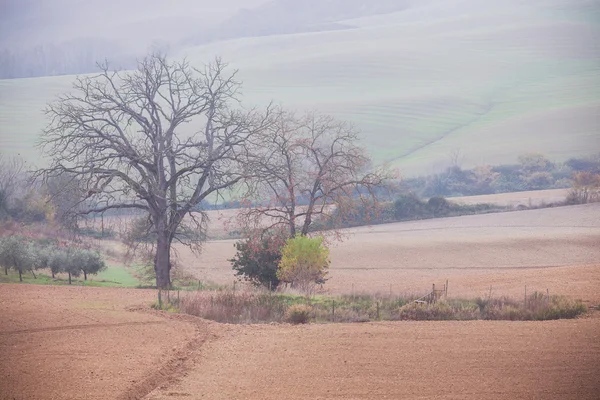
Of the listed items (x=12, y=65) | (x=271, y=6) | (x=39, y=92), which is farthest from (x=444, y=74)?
(x=12, y=65)

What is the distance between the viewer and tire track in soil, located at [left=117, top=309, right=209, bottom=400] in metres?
11.3

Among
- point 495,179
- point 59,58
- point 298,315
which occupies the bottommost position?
point 298,315

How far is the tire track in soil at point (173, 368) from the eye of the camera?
37.2 feet

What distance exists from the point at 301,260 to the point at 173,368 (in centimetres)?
1078

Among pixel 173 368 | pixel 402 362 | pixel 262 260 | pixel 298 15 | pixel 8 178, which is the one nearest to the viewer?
pixel 173 368

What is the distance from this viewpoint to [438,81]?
81.0 meters

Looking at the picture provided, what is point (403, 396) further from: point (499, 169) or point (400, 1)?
point (400, 1)

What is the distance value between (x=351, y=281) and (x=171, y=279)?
7841mm

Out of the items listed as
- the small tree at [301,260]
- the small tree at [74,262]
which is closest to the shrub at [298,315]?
the small tree at [301,260]

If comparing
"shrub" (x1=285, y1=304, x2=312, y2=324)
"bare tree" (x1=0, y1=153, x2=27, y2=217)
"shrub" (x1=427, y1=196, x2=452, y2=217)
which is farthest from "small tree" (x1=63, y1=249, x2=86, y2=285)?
"shrub" (x1=427, y1=196, x2=452, y2=217)

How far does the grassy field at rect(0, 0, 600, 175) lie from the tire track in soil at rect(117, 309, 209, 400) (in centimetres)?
1983

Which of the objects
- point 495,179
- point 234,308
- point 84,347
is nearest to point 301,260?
point 234,308

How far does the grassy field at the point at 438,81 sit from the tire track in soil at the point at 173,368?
1983 cm

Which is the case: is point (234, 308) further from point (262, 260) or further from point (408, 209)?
point (408, 209)
